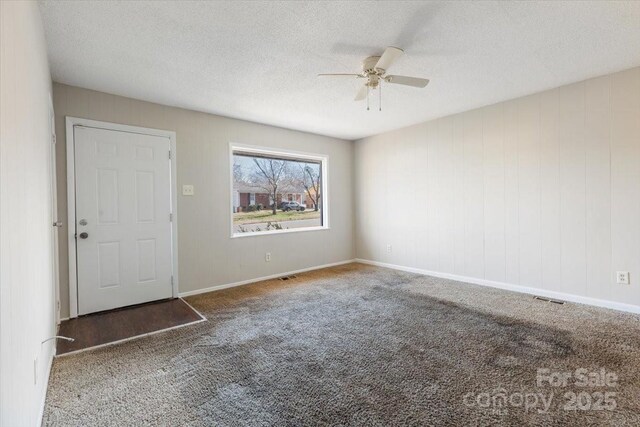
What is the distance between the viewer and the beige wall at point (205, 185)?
3.23 m

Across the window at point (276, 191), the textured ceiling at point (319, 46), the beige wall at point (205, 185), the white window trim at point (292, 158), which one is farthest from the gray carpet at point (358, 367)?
the textured ceiling at point (319, 46)

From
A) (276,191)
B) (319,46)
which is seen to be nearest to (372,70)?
(319,46)

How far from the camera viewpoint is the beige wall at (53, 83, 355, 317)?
3.23 meters

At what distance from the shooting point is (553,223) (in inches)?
142

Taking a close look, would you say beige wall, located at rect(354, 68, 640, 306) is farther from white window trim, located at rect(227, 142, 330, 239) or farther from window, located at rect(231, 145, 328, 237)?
window, located at rect(231, 145, 328, 237)

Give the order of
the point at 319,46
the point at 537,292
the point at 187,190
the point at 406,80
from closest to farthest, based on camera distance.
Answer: the point at 319,46 < the point at 406,80 < the point at 537,292 < the point at 187,190

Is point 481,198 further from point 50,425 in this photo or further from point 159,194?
point 50,425

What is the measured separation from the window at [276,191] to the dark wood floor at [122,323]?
138 cm

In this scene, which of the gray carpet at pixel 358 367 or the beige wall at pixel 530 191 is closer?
the gray carpet at pixel 358 367

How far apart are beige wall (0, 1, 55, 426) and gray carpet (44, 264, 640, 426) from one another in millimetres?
544

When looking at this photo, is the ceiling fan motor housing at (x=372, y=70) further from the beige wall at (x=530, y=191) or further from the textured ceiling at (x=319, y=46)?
the beige wall at (x=530, y=191)

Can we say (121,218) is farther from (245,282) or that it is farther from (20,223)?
(20,223)

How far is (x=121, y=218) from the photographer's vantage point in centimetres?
349

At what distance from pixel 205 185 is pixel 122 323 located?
6.27ft
